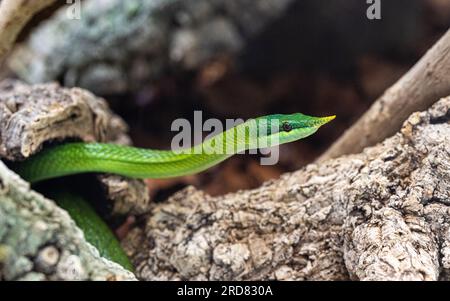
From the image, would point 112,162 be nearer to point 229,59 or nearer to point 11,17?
point 11,17

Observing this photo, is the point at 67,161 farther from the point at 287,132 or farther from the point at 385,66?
the point at 385,66

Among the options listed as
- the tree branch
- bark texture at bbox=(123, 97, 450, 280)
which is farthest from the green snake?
the tree branch

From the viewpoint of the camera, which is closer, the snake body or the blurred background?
the snake body

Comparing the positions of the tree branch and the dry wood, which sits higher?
the dry wood
